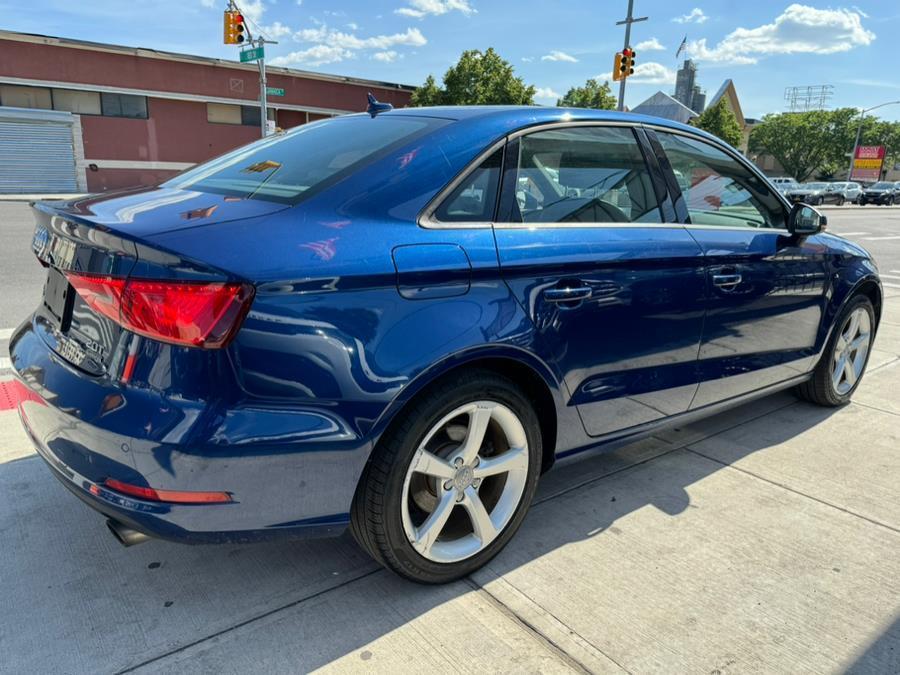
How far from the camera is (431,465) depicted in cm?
219

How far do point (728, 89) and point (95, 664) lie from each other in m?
79.5

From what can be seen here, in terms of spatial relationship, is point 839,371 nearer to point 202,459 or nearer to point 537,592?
point 537,592

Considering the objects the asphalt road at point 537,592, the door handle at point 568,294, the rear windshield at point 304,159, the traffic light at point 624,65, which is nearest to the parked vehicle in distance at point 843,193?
the traffic light at point 624,65

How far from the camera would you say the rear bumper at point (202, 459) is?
178cm

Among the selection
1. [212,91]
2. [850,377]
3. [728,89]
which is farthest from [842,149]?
[850,377]

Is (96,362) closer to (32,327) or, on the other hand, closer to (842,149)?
(32,327)

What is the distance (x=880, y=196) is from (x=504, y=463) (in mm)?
51127

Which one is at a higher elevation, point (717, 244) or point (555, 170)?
point (555, 170)

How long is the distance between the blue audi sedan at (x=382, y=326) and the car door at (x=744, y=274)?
0.02m

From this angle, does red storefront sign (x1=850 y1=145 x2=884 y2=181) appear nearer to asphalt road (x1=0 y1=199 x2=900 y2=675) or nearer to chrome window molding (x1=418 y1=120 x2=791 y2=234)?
chrome window molding (x1=418 y1=120 x2=791 y2=234)

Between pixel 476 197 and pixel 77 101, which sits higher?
pixel 77 101

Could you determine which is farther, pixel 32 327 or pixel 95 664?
pixel 32 327

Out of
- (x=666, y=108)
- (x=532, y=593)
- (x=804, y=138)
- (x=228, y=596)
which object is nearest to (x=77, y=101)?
(x=228, y=596)

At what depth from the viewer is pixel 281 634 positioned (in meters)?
2.12
